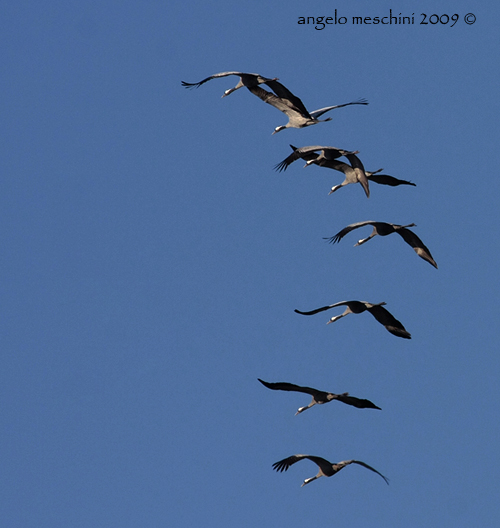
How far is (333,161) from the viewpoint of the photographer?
231ft

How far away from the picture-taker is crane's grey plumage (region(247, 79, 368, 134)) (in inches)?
2618

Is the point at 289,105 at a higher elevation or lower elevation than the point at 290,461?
higher

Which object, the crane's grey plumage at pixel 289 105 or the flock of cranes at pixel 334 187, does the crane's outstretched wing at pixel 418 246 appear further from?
the crane's grey plumage at pixel 289 105

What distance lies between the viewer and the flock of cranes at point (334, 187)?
2628 inches

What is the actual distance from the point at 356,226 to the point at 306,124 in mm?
5287

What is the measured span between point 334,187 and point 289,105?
5127 mm

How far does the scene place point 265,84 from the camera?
67812 millimetres

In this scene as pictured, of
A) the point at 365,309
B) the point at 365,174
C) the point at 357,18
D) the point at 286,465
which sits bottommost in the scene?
the point at 286,465

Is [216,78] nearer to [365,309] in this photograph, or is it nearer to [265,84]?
[265,84]

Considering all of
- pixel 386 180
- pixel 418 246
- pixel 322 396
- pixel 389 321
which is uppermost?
pixel 386 180

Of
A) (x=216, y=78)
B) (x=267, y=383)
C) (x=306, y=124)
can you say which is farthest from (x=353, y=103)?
(x=267, y=383)

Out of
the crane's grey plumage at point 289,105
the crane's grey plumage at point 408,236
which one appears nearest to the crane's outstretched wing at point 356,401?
the crane's grey plumage at point 408,236

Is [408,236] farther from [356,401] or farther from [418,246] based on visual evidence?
[356,401]

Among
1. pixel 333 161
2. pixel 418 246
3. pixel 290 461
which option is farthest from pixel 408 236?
pixel 290 461
